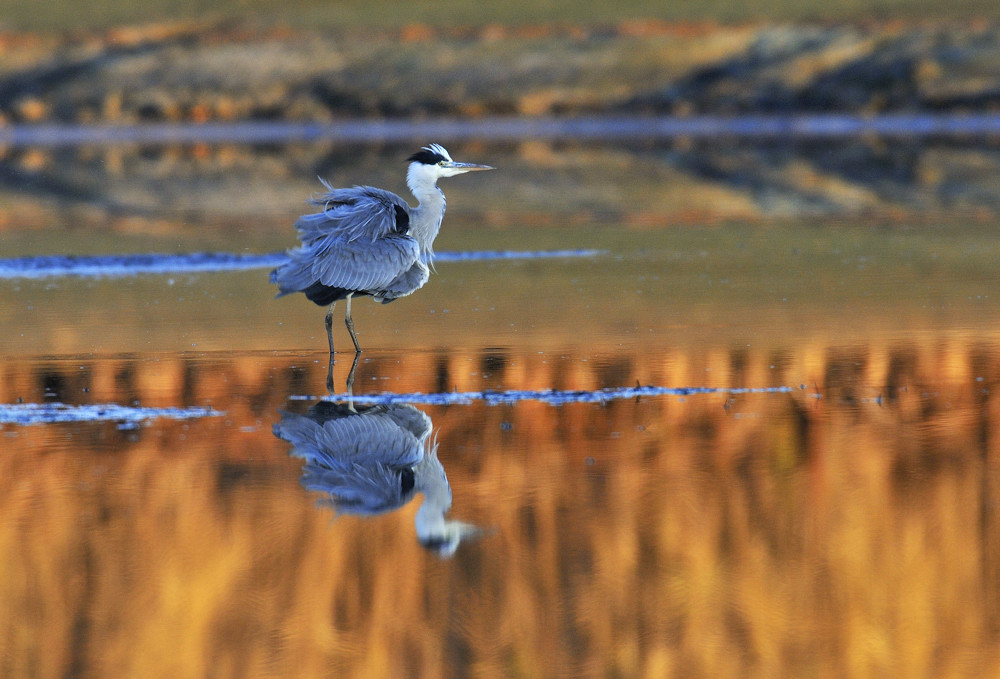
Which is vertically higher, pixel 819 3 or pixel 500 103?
pixel 819 3

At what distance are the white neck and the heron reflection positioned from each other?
7.27 ft

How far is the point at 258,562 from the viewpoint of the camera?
21.5 feet

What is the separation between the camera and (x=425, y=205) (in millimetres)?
11344

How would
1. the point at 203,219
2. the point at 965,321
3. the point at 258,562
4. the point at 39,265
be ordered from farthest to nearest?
the point at 203,219 → the point at 39,265 → the point at 965,321 → the point at 258,562

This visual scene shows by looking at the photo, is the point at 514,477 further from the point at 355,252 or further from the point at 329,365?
the point at 355,252

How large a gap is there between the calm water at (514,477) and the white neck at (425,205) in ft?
2.37

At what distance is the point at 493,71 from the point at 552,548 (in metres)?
85.8

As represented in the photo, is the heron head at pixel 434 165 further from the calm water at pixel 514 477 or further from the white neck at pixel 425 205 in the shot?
the calm water at pixel 514 477

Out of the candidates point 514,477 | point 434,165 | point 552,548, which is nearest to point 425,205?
point 434,165

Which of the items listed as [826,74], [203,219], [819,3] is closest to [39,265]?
[203,219]

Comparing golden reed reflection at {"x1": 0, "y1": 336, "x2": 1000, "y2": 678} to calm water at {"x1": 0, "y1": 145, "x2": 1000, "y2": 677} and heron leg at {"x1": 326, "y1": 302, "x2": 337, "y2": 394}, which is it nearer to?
calm water at {"x1": 0, "y1": 145, "x2": 1000, "y2": 677}

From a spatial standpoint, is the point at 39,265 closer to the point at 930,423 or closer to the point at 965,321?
the point at 965,321

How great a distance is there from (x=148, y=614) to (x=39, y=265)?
1128 centimetres

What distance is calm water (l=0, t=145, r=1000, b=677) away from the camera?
5805mm
